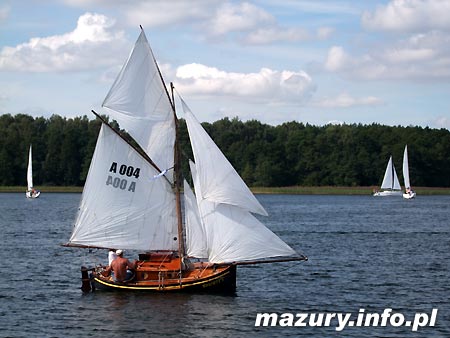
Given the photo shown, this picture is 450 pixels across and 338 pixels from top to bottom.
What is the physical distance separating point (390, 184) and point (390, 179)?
1149 millimetres

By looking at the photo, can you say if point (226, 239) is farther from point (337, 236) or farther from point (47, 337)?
point (337, 236)

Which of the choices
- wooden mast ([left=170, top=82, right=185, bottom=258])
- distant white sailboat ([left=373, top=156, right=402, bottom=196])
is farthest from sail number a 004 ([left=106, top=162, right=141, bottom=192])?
distant white sailboat ([left=373, top=156, right=402, bottom=196])

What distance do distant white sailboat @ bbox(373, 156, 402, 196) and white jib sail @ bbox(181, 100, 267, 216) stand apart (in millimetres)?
140556

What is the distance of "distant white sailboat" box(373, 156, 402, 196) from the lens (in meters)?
181

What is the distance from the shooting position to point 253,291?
4531cm

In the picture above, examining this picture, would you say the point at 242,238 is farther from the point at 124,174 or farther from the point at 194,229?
the point at 124,174

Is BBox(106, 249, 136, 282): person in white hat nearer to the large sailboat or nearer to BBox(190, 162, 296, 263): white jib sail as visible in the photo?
the large sailboat

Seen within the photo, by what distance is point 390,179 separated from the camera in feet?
598

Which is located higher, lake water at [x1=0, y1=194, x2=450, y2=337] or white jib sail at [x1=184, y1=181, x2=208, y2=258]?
white jib sail at [x1=184, y1=181, x2=208, y2=258]

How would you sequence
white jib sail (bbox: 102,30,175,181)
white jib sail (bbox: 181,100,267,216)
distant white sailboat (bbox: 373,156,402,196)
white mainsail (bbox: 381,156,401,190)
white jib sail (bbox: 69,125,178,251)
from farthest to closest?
distant white sailboat (bbox: 373,156,402,196) < white mainsail (bbox: 381,156,401,190) < white jib sail (bbox: 69,125,178,251) < white jib sail (bbox: 102,30,175,181) < white jib sail (bbox: 181,100,267,216)

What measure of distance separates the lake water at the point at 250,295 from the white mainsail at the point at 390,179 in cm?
10182

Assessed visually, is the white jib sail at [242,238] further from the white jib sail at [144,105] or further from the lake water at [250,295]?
the white jib sail at [144,105]

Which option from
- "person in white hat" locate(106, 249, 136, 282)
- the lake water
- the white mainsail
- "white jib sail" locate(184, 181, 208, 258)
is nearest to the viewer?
the lake water

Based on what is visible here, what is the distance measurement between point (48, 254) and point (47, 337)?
2803 centimetres
